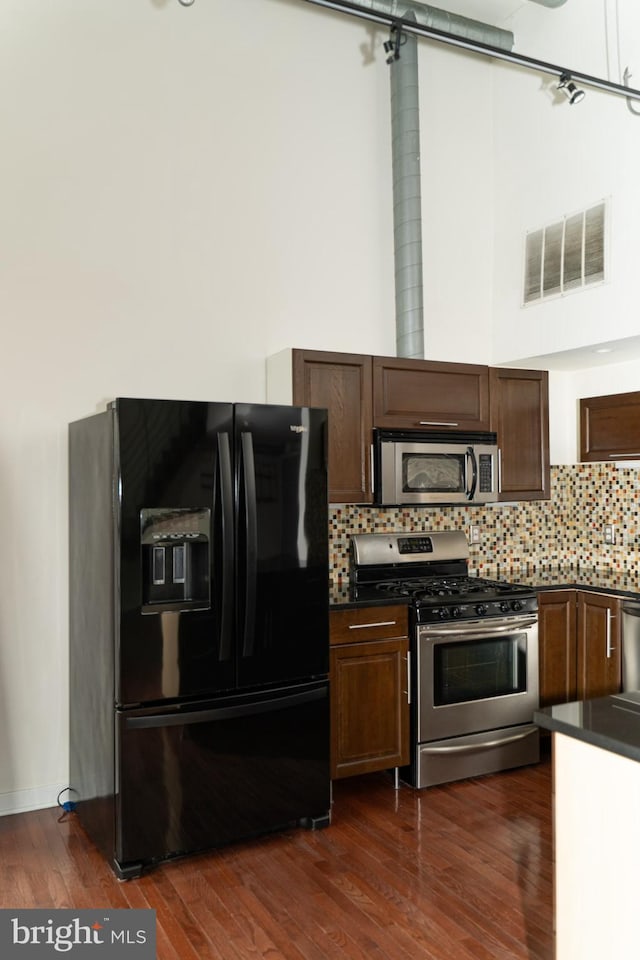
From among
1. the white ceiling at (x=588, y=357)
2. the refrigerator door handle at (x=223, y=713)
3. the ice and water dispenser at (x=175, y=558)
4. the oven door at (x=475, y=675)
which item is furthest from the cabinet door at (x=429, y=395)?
the refrigerator door handle at (x=223, y=713)

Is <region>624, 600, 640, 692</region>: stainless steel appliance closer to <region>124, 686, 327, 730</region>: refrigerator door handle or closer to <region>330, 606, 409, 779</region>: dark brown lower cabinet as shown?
<region>330, 606, 409, 779</region>: dark brown lower cabinet

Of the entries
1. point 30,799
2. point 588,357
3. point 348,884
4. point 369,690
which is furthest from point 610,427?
point 30,799

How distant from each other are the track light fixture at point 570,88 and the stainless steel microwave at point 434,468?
5.77ft

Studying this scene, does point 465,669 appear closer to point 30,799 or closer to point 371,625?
point 371,625

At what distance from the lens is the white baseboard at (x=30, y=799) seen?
3588 millimetres

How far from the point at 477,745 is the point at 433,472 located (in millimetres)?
1409

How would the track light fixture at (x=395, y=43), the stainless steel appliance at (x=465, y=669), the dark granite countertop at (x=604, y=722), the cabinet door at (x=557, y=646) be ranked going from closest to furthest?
the dark granite countertop at (x=604, y=722), the track light fixture at (x=395, y=43), the stainless steel appliance at (x=465, y=669), the cabinet door at (x=557, y=646)

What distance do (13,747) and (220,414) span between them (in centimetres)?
182

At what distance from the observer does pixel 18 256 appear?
11.9 ft

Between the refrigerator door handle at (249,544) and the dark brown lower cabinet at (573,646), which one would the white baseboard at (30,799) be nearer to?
the refrigerator door handle at (249,544)

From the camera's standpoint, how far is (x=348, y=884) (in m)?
2.96

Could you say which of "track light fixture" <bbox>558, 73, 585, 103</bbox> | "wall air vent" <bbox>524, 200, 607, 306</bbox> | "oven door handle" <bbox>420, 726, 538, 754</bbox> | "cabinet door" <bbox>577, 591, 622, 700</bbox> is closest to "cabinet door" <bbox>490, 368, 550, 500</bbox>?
"wall air vent" <bbox>524, 200, 607, 306</bbox>

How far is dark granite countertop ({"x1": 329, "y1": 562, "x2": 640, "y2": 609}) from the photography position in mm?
3869

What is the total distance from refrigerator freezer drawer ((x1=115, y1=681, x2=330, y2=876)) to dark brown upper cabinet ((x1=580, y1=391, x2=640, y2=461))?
2279mm
